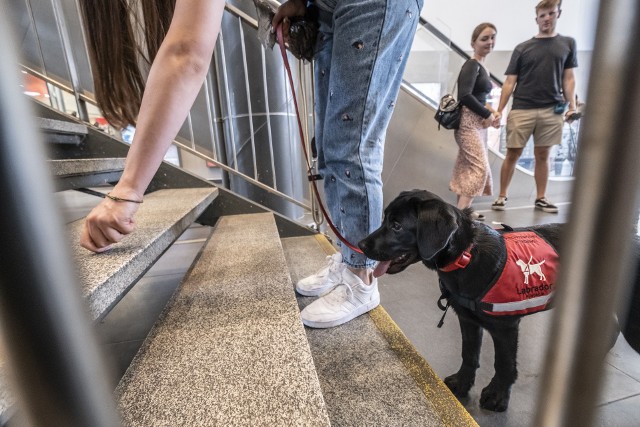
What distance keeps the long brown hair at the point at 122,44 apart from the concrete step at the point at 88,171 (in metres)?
0.22

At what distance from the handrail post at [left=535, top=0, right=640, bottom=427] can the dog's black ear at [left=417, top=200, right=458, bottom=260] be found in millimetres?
646

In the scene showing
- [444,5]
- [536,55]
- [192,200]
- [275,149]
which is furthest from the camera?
[444,5]

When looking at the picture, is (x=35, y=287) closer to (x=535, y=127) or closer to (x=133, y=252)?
(x=133, y=252)

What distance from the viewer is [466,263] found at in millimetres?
778

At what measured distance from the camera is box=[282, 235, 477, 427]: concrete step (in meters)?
0.62

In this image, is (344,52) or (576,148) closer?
(576,148)

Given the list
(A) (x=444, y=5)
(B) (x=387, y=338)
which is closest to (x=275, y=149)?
(B) (x=387, y=338)

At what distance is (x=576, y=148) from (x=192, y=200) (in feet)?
4.45

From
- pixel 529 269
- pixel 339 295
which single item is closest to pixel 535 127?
pixel 529 269

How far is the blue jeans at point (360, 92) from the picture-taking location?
74 centimetres

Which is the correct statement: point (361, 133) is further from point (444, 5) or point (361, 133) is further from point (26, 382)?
point (444, 5)

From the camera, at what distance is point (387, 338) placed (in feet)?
2.77

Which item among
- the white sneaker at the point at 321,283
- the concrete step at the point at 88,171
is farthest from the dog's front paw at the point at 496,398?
the concrete step at the point at 88,171

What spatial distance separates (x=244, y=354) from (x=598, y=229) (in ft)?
1.95
